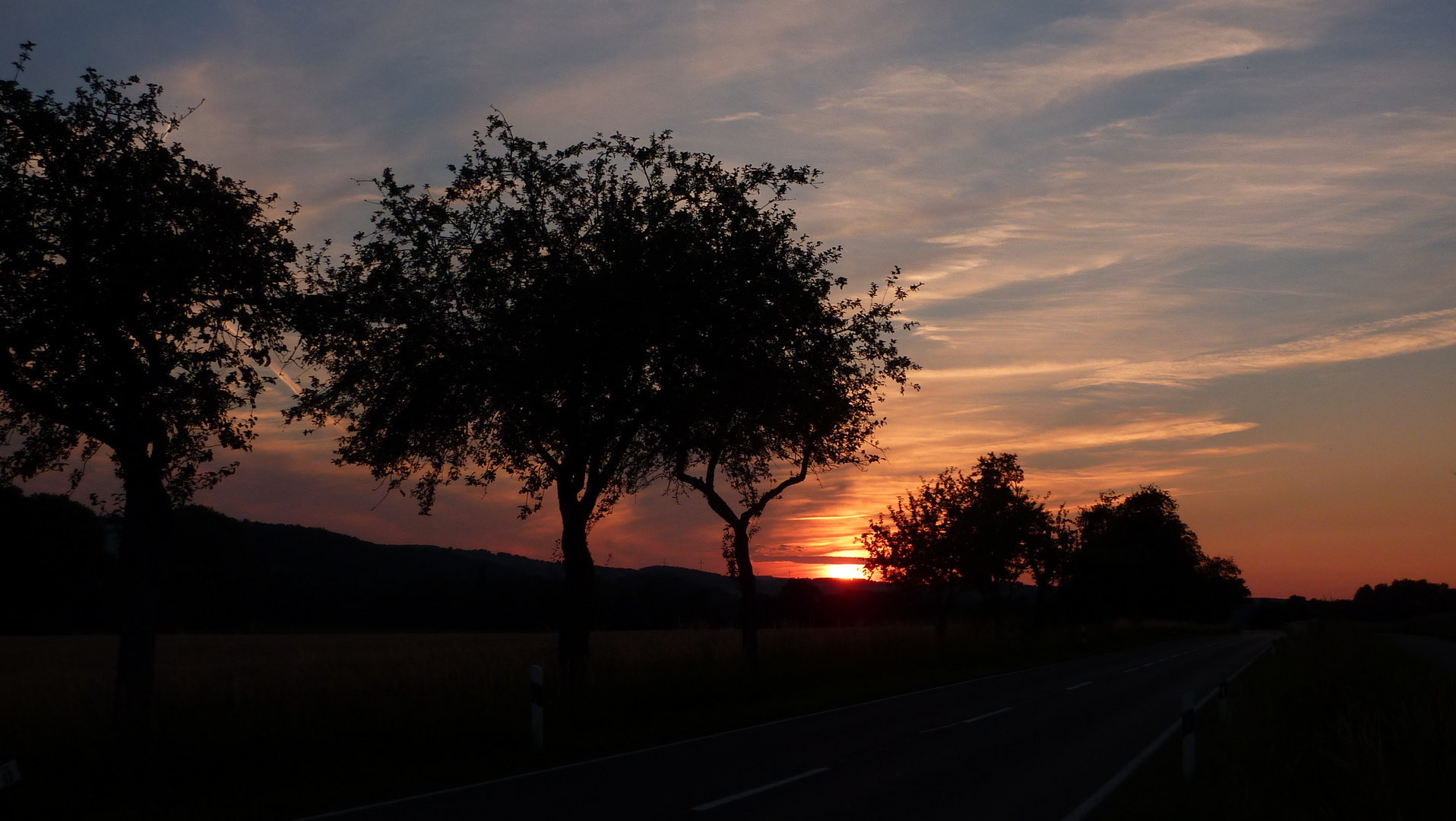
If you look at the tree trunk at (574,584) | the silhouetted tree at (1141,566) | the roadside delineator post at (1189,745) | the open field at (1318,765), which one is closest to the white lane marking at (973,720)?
the open field at (1318,765)

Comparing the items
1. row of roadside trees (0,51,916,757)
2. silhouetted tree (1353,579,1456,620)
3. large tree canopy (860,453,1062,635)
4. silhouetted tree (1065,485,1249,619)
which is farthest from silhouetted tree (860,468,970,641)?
silhouetted tree (1353,579,1456,620)

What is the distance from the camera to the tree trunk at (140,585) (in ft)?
42.9

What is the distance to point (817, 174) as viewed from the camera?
2244 centimetres

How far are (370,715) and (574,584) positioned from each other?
291 inches

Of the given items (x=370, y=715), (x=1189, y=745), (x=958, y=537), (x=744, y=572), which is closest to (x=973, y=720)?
(x=1189, y=745)

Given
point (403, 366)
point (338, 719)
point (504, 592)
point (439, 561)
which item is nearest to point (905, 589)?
point (403, 366)

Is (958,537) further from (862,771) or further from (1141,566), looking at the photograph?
(1141,566)

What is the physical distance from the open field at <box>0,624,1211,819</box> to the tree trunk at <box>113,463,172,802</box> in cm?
52

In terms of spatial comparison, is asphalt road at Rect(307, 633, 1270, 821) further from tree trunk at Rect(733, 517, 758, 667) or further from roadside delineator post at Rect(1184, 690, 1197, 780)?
tree trunk at Rect(733, 517, 758, 667)

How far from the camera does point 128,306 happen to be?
12977 mm

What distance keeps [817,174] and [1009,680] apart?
15754 millimetres

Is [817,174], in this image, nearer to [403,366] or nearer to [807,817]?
[403,366]

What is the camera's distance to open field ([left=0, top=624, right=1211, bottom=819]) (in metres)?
10.9

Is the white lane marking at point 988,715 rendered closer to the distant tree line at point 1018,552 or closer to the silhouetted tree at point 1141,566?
the distant tree line at point 1018,552
